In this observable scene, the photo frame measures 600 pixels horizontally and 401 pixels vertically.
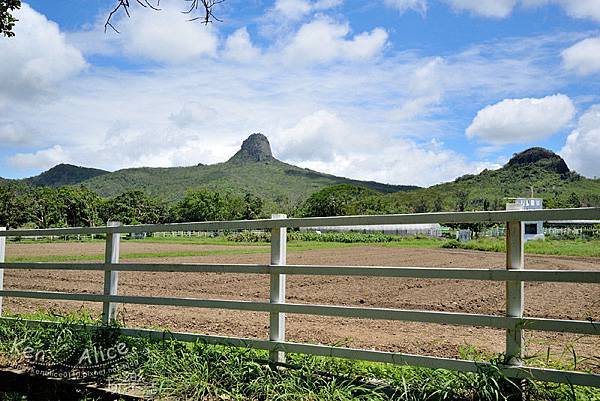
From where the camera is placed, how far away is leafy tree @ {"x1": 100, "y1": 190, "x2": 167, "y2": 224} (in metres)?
102

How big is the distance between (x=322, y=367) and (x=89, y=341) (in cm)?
253

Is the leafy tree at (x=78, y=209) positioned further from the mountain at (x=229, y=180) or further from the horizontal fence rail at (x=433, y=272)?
the horizontal fence rail at (x=433, y=272)

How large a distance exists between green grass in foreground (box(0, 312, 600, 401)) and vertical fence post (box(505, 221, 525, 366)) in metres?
0.19

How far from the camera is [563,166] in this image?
113 metres

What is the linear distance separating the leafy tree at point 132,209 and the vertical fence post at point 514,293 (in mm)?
99693

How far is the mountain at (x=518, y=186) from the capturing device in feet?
285

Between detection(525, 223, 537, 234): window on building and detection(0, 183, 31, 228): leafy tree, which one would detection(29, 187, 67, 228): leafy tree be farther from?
detection(525, 223, 537, 234): window on building

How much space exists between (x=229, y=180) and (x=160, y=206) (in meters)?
28.9

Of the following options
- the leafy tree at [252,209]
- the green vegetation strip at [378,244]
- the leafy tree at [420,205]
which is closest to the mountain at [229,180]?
the leafy tree at [252,209]

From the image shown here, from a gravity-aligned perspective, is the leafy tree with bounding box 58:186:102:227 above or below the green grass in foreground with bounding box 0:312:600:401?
above

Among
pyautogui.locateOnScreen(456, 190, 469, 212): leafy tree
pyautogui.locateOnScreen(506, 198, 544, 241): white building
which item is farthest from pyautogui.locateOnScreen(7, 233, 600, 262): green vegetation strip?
pyautogui.locateOnScreen(456, 190, 469, 212): leafy tree

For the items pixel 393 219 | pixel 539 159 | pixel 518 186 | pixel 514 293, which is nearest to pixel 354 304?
pixel 393 219

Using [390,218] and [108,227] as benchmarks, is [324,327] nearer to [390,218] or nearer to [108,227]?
[108,227]

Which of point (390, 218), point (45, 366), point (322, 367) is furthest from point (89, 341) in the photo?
point (390, 218)
